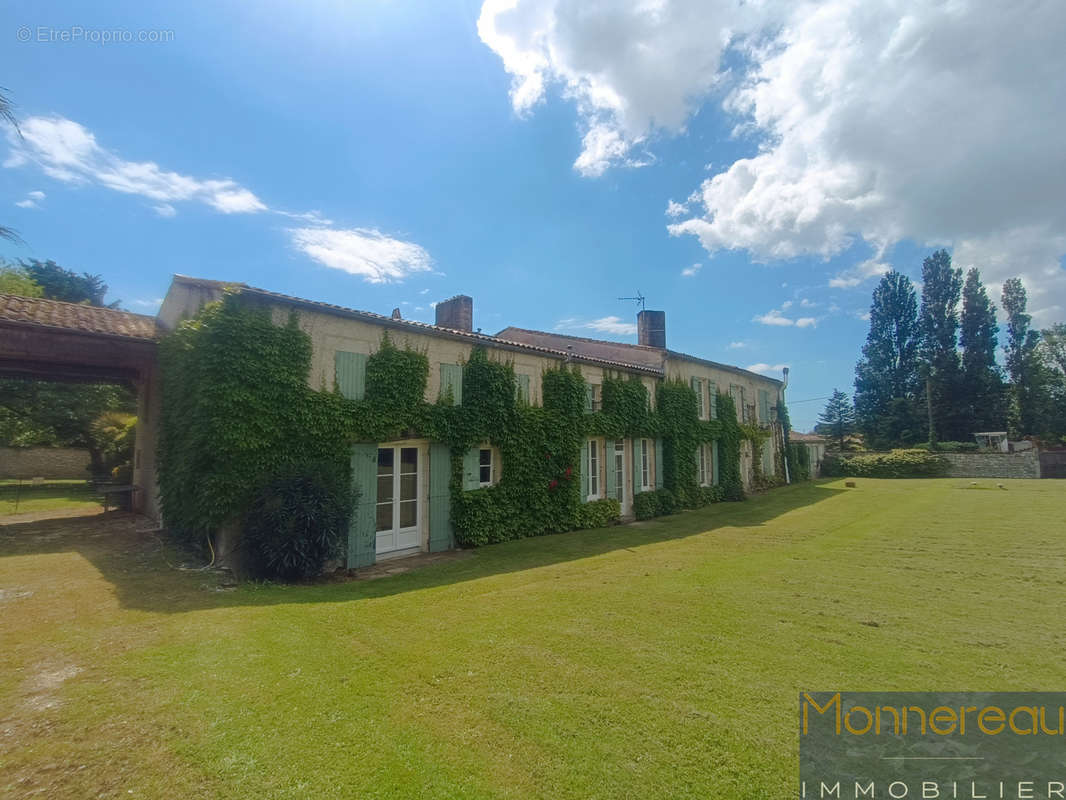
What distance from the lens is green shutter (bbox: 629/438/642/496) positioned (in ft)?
49.9

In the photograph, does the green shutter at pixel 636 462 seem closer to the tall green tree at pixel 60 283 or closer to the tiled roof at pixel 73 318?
the tiled roof at pixel 73 318

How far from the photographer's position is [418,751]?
9.86ft

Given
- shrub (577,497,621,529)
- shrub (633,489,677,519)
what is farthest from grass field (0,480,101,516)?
shrub (633,489,677,519)

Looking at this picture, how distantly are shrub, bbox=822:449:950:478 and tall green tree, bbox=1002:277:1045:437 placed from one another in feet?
55.3

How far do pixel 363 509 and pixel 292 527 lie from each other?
5.22 feet

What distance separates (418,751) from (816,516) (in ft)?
46.3

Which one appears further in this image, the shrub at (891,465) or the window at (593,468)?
the shrub at (891,465)

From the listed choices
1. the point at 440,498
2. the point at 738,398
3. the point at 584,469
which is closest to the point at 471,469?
the point at 440,498

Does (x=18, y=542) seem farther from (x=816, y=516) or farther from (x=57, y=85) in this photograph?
(x=816, y=516)

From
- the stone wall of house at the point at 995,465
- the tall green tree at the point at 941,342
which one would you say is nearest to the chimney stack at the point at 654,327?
the stone wall of house at the point at 995,465

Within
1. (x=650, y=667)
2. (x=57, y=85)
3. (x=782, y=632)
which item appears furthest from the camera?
(x=57, y=85)

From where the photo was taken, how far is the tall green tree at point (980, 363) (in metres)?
39.8

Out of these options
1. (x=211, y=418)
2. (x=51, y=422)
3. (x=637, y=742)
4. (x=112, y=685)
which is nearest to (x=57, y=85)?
(x=211, y=418)

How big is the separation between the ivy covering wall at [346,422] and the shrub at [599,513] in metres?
Answer: 0.04
